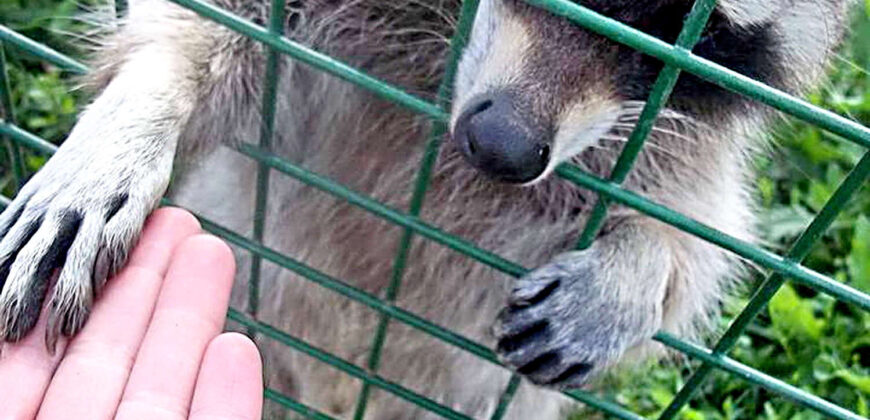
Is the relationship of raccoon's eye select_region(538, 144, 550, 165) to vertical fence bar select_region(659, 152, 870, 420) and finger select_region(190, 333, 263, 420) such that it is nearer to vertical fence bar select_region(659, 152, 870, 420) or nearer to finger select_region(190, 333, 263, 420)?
vertical fence bar select_region(659, 152, 870, 420)

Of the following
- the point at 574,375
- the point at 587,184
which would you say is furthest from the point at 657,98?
the point at 574,375

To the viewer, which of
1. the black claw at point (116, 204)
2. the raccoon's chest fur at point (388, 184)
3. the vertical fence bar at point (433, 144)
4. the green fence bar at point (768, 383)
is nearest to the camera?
the vertical fence bar at point (433, 144)

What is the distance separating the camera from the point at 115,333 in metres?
1.49

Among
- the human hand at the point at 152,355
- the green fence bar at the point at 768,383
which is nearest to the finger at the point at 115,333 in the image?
the human hand at the point at 152,355

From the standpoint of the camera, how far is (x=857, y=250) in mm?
2584

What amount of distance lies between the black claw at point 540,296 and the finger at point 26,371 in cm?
57

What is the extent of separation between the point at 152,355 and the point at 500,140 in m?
0.48

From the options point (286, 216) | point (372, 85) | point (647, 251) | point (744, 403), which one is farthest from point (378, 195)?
point (744, 403)

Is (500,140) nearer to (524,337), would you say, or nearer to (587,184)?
(587,184)

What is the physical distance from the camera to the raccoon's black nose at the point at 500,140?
1.39 meters

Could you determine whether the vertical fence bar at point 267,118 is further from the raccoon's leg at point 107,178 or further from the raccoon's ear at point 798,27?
the raccoon's ear at point 798,27

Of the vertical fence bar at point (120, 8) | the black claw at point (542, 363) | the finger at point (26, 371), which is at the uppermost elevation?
the vertical fence bar at point (120, 8)

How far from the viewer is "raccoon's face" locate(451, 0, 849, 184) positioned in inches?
55.3

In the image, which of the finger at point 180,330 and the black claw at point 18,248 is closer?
the finger at point 180,330
